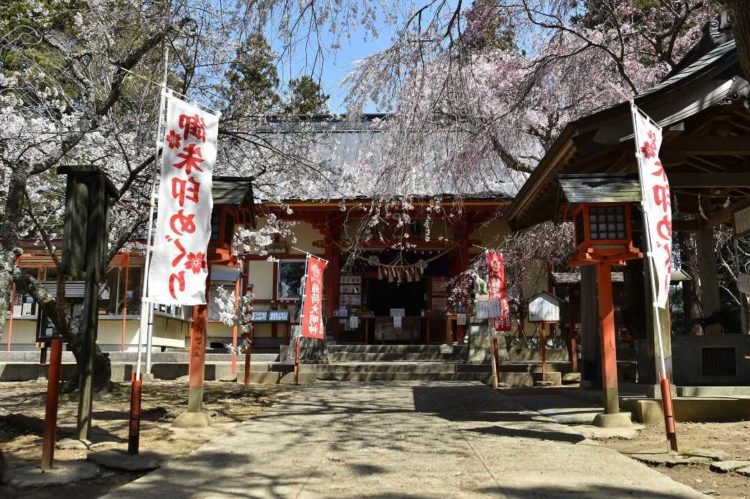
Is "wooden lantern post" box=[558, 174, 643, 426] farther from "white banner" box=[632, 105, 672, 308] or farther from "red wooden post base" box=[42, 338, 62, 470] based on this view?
"red wooden post base" box=[42, 338, 62, 470]

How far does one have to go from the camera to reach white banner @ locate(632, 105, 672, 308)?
5883 millimetres

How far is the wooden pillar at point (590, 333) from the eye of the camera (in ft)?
30.5

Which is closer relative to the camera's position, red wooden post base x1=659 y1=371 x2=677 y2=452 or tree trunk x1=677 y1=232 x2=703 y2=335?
red wooden post base x1=659 y1=371 x2=677 y2=452

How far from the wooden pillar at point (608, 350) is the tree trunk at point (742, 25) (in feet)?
11.8

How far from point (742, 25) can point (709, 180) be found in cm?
450

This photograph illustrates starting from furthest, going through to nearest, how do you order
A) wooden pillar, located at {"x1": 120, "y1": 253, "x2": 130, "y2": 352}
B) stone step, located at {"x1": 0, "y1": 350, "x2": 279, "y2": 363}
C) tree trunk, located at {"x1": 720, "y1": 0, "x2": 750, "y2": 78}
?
1. stone step, located at {"x1": 0, "y1": 350, "x2": 279, "y2": 363}
2. wooden pillar, located at {"x1": 120, "y1": 253, "x2": 130, "y2": 352}
3. tree trunk, located at {"x1": 720, "y1": 0, "x2": 750, "y2": 78}

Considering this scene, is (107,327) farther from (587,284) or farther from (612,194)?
(612,194)

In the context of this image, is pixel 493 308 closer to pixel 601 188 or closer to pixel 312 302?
pixel 312 302

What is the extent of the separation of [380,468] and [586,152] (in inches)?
172

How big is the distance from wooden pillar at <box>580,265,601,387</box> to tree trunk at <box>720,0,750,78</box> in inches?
231

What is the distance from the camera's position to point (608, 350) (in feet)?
21.9

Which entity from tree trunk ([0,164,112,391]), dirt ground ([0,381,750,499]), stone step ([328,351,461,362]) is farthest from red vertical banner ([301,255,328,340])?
tree trunk ([0,164,112,391])

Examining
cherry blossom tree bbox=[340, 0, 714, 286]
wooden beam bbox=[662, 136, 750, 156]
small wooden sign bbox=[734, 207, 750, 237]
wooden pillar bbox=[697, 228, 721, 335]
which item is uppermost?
cherry blossom tree bbox=[340, 0, 714, 286]

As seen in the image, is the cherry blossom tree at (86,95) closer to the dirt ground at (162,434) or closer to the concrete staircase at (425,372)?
the dirt ground at (162,434)
